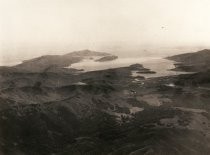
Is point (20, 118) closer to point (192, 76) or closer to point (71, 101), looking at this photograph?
point (71, 101)

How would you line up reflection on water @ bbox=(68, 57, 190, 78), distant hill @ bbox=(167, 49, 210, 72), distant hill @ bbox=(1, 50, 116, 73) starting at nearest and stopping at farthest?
distant hill @ bbox=(1, 50, 116, 73), reflection on water @ bbox=(68, 57, 190, 78), distant hill @ bbox=(167, 49, 210, 72)

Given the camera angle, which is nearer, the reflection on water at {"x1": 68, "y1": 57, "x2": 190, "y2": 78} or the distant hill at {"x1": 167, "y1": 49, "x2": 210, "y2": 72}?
the reflection on water at {"x1": 68, "y1": 57, "x2": 190, "y2": 78}

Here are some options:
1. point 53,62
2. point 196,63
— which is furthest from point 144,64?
point 196,63

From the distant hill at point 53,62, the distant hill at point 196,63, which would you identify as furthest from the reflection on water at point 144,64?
the distant hill at point 196,63

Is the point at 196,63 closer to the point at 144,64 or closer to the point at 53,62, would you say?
the point at 144,64

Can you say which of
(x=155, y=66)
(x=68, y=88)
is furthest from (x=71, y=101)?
(x=155, y=66)

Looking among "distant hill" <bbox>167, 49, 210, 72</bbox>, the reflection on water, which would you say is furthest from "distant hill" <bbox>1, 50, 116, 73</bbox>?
"distant hill" <bbox>167, 49, 210, 72</bbox>

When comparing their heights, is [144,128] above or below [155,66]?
below

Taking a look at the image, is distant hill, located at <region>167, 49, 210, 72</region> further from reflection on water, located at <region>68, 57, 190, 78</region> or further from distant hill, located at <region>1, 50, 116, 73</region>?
distant hill, located at <region>1, 50, 116, 73</region>

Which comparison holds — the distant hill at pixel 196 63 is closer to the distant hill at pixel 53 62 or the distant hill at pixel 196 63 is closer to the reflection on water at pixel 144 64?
the reflection on water at pixel 144 64
